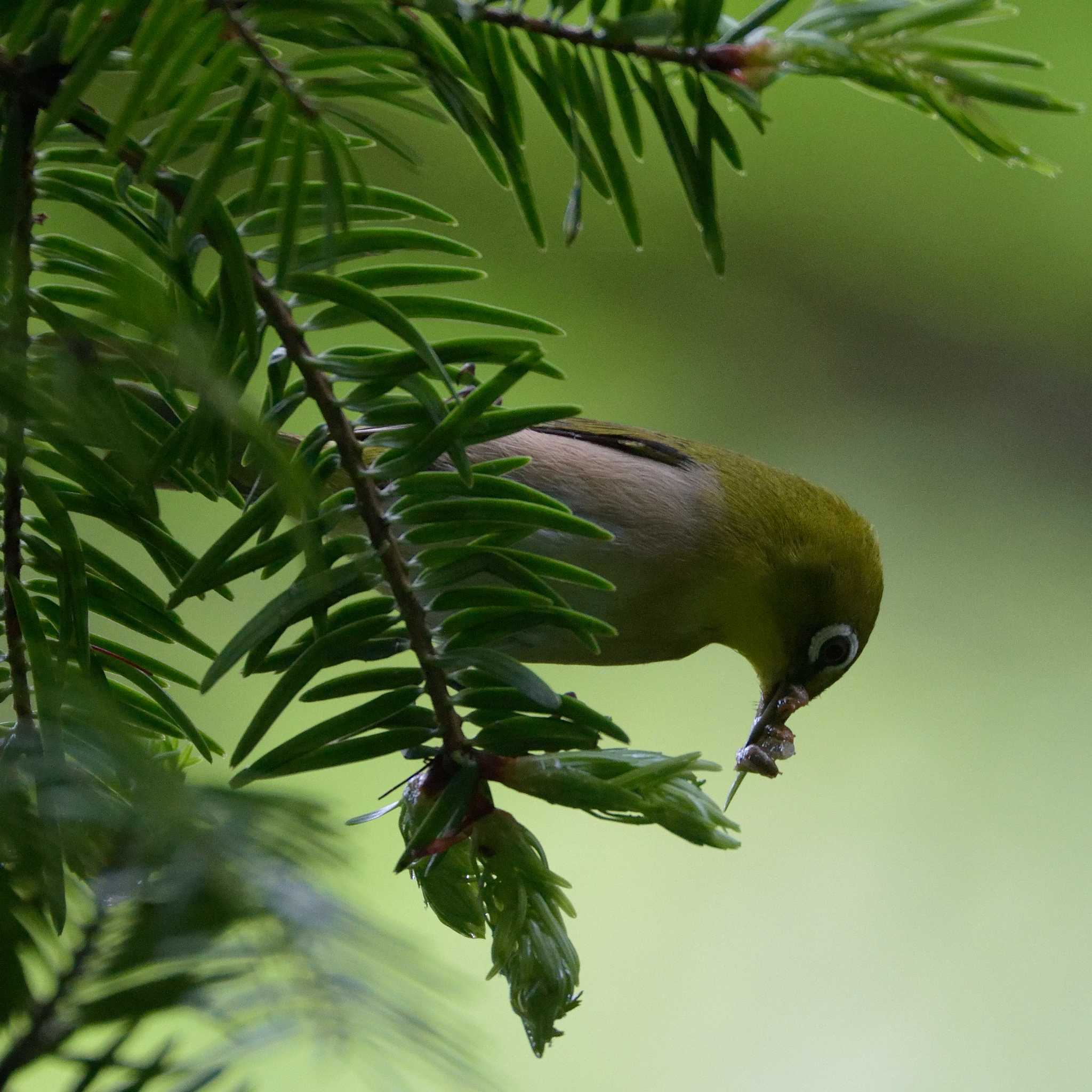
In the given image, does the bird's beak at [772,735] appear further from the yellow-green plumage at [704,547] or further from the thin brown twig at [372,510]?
the thin brown twig at [372,510]

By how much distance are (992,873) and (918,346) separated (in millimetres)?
920

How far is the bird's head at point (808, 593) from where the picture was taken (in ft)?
3.00

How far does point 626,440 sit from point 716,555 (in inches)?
5.4

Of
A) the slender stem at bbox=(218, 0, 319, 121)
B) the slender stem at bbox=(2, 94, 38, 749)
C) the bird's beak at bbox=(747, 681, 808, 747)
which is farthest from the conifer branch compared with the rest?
the bird's beak at bbox=(747, 681, 808, 747)

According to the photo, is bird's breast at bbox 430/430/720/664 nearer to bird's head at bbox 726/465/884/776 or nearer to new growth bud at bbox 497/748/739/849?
bird's head at bbox 726/465/884/776

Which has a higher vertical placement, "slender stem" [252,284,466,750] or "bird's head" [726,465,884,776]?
"slender stem" [252,284,466,750]

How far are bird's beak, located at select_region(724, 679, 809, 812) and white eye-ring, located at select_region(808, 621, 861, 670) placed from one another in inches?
1.1

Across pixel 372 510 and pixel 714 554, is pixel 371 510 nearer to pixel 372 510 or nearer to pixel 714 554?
pixel 372 510

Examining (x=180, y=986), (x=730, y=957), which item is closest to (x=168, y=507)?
(x=730, y=957)

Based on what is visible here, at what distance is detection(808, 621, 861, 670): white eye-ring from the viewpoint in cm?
91

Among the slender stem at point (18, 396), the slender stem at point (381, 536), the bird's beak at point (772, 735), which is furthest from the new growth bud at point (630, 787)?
the bird's beak at point (772, 735)

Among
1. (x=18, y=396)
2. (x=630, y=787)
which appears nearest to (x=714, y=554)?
(x=630, y=787)

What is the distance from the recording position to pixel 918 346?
1.97 m

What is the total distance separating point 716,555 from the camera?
0.89 meters
